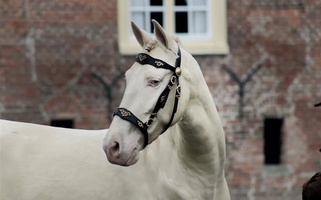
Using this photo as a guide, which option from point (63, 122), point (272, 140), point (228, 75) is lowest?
point (272, 140)

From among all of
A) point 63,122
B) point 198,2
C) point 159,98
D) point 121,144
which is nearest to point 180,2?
point 198,2

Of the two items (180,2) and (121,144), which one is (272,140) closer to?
(180,2)

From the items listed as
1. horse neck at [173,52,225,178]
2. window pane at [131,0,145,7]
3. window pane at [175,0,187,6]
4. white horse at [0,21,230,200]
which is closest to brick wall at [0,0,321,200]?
window pane at [131,0,145,7]

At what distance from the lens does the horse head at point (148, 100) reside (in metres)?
4.68

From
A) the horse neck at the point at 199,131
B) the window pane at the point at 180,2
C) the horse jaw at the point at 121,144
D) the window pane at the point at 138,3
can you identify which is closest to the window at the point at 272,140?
the window pane at the point at 180,2

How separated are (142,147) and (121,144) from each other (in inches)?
8.0

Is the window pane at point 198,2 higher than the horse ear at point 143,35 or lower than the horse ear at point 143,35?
lower

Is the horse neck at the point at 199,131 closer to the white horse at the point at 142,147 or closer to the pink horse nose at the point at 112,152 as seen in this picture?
the white horse at the point at 142,147

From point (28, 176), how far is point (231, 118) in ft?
25.7

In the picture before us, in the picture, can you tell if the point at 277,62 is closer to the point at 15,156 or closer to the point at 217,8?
the point at 217,8

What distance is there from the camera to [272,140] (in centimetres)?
1349

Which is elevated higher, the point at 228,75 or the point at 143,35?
the point at 143,35

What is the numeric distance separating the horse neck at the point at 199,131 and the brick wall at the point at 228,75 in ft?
24.8

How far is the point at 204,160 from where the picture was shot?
524 cm
